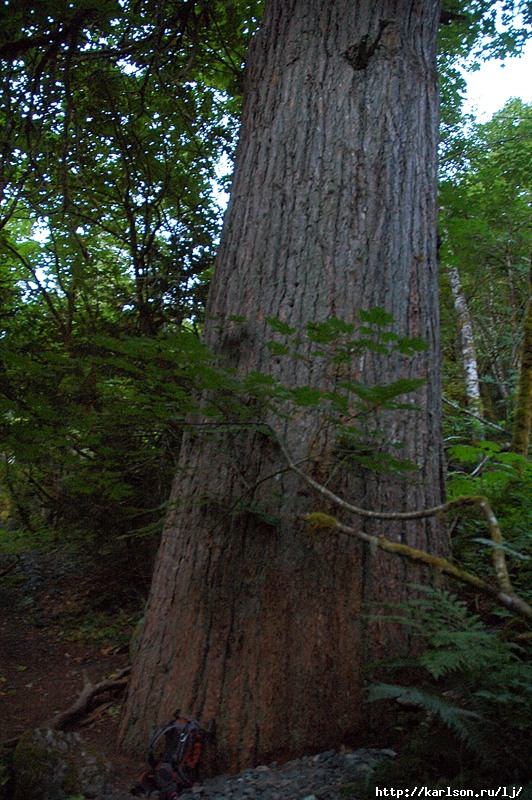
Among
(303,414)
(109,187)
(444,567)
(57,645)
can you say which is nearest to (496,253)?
(109,187)

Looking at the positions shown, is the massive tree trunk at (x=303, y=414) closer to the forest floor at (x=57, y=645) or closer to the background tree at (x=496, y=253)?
the forest floor at (x=57, y=645)

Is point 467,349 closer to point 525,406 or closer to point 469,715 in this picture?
point 525,406

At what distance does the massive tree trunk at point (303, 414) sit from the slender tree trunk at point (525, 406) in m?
2.82

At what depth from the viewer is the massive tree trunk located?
2.40 meters

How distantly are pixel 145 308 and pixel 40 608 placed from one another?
11.7ft

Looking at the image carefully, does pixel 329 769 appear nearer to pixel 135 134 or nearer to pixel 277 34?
pixel 277 34

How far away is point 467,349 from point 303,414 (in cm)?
842

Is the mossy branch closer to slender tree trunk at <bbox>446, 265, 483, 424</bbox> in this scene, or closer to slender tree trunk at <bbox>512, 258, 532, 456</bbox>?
slender tree trunk at <bbox>512, 258, 532, 456</bbox>

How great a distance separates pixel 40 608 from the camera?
618 centimetres

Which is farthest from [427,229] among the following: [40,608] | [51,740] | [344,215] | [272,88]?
[40,608]

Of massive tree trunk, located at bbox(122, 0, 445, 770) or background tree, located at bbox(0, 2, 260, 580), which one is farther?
background tree, located at bbox(0, 2, 260, 580)

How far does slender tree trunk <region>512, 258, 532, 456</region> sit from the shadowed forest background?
2 centimetres

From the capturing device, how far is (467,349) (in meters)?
10.2

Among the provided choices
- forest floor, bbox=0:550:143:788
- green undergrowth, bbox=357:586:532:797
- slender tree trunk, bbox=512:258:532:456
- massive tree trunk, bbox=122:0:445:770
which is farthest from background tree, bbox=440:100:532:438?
green undergrowth, bbox=357:586:532:797
